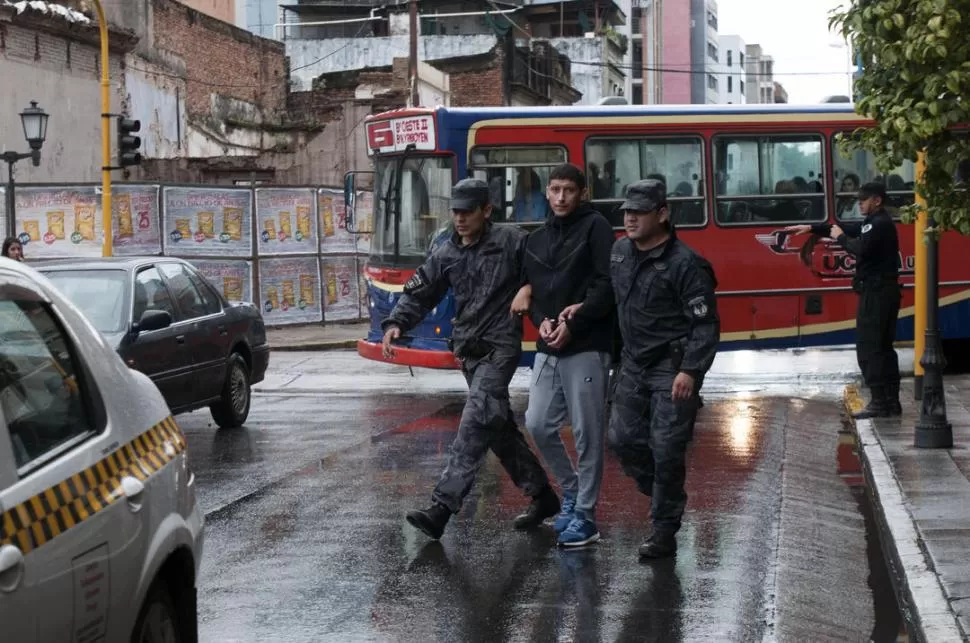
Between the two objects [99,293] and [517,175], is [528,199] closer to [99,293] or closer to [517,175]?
[517,175]

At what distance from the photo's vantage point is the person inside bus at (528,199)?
1709 cm

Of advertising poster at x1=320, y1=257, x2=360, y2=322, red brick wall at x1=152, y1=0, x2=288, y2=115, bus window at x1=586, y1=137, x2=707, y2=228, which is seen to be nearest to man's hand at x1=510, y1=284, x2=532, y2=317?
bus window at x1=586, y1=137, x2=707, y2=228

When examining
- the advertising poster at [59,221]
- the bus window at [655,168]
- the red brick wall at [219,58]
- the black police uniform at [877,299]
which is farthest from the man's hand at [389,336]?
the red brick wall at [219,58]

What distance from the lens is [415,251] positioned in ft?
57.6

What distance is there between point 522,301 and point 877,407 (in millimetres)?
6509

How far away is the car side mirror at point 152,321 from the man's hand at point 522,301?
15.8 ft

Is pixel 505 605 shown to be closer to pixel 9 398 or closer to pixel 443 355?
pixel 9 398

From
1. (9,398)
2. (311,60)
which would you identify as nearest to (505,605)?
(9,398)

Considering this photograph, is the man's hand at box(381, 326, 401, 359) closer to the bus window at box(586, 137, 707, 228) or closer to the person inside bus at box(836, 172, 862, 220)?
the bus window at box(586, 137, 707, 228)

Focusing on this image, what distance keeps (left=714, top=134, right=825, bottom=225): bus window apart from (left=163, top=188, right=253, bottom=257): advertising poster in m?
12.2

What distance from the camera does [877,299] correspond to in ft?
44.7

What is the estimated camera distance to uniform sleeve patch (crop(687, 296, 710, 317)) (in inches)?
308

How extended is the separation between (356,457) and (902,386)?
7.12 metres

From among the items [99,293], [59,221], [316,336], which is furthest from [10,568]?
[316,336]
